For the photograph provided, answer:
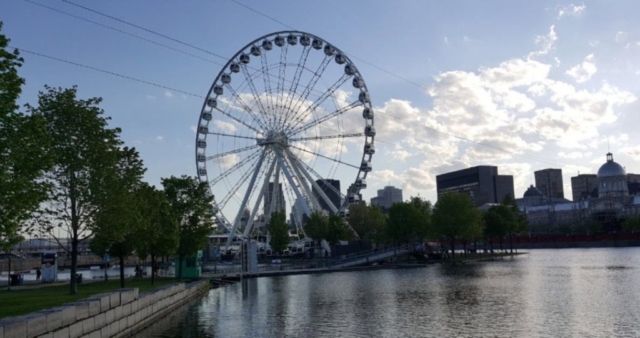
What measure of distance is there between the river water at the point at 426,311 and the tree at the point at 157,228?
21.2 feet

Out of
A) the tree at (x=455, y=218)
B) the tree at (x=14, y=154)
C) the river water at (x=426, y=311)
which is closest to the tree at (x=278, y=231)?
the tree at (x=455, y=218)

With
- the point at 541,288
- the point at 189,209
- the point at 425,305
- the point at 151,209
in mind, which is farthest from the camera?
the point at 189,209

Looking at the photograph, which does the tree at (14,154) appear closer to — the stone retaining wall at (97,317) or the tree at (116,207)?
the stone retaining wall at (97,317)

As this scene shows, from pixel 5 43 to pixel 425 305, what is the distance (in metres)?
24.9

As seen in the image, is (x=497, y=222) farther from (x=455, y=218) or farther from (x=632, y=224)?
(x=632, y=224)

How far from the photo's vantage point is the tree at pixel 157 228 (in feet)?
163

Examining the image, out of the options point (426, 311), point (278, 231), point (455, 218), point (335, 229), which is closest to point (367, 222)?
point (278, 231)

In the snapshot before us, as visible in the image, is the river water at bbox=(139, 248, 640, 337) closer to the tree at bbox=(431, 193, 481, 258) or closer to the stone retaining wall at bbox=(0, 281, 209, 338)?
the stone retaining wall at bbox=(0, 281, 209, 338)

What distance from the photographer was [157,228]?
172 feet

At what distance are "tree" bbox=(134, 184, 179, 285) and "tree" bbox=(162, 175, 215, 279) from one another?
4.14 meters

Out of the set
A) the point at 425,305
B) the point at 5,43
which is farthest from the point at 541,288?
the point at 5,43

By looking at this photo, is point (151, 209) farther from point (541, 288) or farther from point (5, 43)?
point (541, 288)

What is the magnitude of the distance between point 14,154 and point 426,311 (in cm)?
2101

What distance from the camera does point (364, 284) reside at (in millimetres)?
55188
